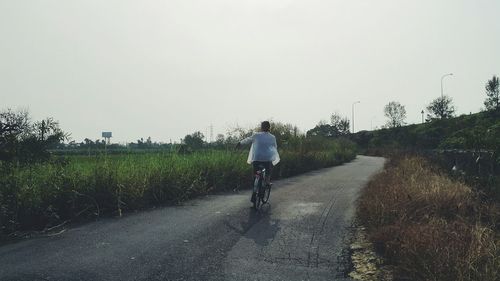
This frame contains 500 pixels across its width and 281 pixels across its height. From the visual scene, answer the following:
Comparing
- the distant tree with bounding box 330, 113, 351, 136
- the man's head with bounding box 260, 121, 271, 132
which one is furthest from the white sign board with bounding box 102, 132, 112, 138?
the distant tree with bounding box 330, 113, 351, 136

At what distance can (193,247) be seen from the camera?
644 centimetres

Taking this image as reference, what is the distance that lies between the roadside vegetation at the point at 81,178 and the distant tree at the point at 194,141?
8.56 feet

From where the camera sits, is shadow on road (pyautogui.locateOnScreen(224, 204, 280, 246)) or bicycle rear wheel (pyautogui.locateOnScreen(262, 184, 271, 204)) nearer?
shadow on road (pyautogui.locateOnScreen(224, 204, 280, 246))

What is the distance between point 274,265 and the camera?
5.68 metres

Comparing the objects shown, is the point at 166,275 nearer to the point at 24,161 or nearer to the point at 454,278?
the point at 454,278

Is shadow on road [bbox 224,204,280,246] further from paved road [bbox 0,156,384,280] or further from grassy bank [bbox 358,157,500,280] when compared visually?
grassy bank [bbox 358,157,500,280]

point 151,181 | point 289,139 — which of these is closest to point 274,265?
point 151,181

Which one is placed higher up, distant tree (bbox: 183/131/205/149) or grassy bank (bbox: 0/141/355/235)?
distant tree (bbox: 183/131/205/149)

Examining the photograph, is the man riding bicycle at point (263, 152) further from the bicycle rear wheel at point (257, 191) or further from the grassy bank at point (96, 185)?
the grassy bank at point (96, 185)

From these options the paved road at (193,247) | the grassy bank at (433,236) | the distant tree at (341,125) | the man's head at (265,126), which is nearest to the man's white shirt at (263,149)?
the man's head at (265,126)

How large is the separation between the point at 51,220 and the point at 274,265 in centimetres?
477

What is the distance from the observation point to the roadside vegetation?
25.6 feet

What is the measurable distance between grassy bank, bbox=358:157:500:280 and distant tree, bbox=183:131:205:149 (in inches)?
385

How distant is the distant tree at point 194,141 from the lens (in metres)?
17.5
